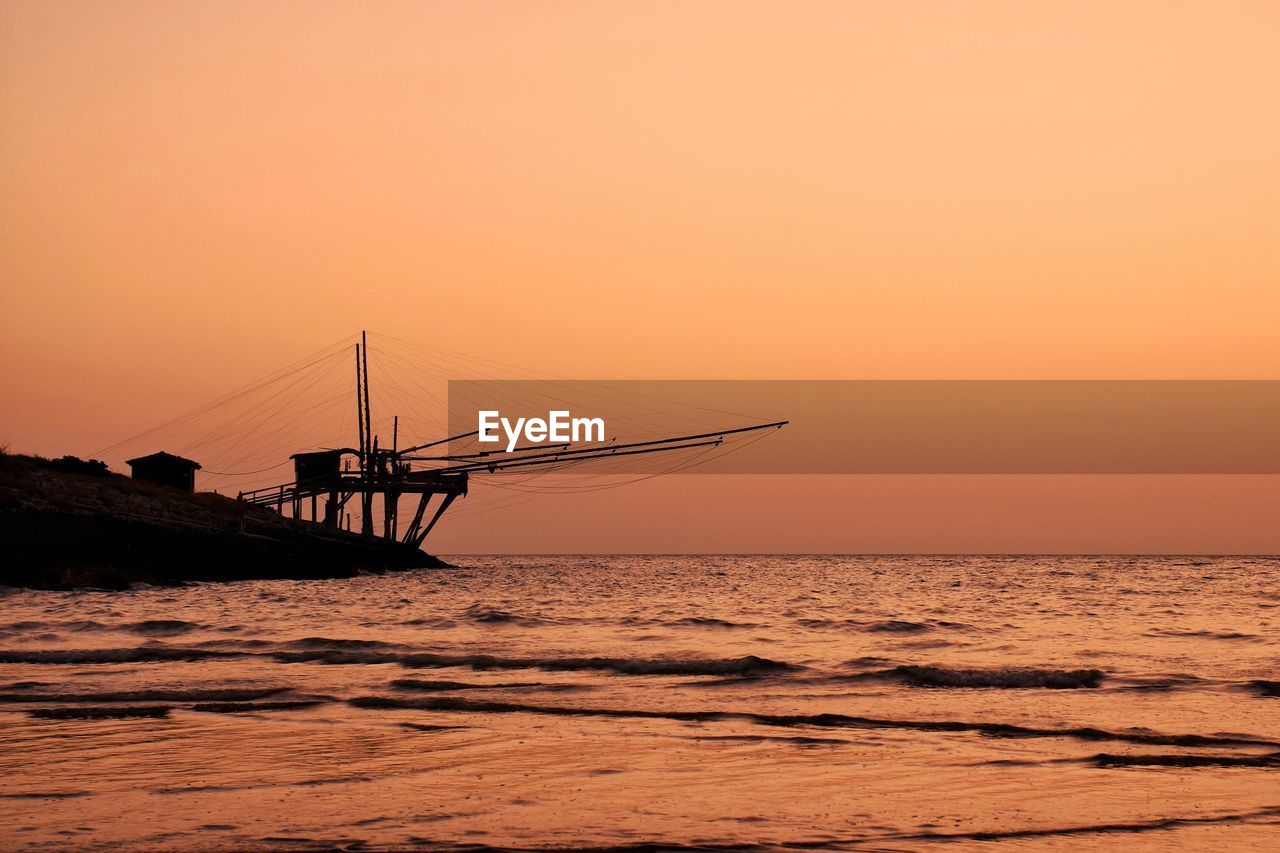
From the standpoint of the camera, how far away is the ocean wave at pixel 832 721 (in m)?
13.2

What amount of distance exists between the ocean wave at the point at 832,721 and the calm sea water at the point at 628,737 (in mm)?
71

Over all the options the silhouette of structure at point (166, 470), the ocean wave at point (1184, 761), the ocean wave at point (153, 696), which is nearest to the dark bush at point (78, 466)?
the silhouette of structure at point (166, 470)

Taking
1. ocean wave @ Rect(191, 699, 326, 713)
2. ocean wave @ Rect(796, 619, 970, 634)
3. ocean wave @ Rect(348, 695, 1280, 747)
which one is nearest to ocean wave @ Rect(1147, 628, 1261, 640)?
ocean wave @ Rect(796, 619, 970, 634)

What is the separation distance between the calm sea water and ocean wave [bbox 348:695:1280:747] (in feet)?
0.23

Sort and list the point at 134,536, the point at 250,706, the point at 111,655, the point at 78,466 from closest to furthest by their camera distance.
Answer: the point at 250,706 < the point at 111,655 < the point at 134,536 < the point at 78,466

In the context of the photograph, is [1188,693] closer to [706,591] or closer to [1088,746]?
[1088,746]

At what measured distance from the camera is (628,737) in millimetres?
12992

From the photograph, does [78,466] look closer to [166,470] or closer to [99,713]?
[166,470]

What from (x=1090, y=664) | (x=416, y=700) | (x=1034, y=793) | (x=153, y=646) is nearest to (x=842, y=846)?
(x=1034, y=793)

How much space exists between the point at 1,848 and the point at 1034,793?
8104 mm

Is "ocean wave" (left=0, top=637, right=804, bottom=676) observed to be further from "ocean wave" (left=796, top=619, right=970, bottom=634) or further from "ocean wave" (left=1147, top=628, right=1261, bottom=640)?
"ocean wave" (left=1147, top=628, right=1261, bottom=640)

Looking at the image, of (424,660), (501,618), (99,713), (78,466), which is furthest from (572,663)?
(78,466)

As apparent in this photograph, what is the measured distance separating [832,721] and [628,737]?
2.96 m

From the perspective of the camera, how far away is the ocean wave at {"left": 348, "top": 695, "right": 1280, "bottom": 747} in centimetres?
1321
